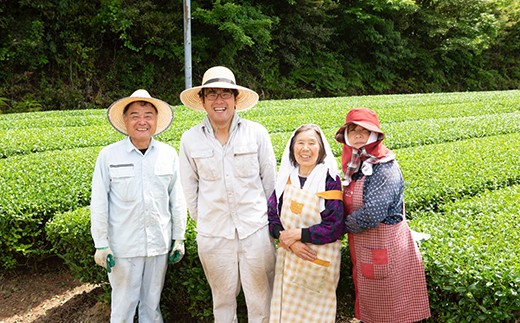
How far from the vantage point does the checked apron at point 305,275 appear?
278 centimetres

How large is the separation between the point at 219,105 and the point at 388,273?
136 cm

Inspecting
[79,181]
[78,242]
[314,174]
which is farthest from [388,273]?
[79,181]

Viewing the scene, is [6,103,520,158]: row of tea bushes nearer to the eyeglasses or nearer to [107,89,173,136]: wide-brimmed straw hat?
[107,89,173,136]: wide-brimmed straw hat

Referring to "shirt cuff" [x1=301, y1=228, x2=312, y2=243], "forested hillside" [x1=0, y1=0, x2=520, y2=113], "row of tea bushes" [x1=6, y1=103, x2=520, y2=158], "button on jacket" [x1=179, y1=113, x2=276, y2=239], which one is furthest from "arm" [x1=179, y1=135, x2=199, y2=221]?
"forested hillside" [x1=0, y1=0, x2=520, y2=113]

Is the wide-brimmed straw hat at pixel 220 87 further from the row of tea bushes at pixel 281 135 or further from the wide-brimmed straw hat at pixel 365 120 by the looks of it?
the row of tea bushes at pixel 281 135

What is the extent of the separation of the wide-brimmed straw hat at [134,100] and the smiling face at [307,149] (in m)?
1.00

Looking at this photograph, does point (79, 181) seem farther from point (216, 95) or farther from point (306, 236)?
point (306, 236)

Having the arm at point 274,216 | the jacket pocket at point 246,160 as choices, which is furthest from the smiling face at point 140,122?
the arm at point 274,216

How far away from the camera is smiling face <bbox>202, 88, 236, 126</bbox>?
286 centimetres

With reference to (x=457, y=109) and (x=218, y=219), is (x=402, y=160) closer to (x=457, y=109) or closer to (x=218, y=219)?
(x=218, y=219)

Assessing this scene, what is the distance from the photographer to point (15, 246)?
4402 millimetres

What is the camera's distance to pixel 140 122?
3.15 meters

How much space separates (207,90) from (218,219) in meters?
0.78

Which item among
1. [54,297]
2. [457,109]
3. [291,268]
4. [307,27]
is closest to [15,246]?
[54,297]
